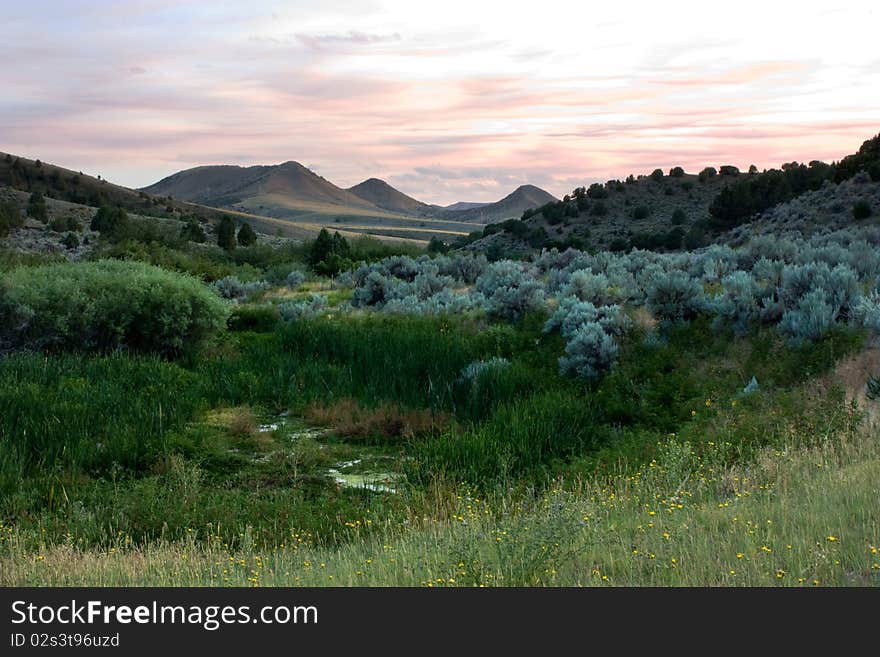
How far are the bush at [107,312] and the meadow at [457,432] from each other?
52 millimetres

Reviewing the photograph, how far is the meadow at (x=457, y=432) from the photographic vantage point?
250 inches

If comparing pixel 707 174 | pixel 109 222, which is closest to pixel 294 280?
pixel 109 222

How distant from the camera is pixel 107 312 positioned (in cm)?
1620

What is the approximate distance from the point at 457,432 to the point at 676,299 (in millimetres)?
4951

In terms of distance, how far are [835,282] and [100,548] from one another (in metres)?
10.5

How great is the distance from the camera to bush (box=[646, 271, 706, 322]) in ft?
46.8

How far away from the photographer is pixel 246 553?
7184mm

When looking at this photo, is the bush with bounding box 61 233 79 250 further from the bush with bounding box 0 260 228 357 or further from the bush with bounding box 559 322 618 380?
the bush with bounding box 559 322 618 380

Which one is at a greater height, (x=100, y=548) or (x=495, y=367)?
(x=495, y=367)

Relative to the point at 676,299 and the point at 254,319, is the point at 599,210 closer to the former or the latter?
the point at 254,319

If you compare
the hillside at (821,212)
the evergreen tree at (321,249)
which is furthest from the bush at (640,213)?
the evergreen tree at (321,249)

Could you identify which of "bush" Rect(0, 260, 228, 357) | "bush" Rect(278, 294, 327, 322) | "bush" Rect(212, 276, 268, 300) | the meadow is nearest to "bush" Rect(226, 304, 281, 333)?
the meadow
